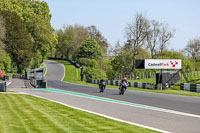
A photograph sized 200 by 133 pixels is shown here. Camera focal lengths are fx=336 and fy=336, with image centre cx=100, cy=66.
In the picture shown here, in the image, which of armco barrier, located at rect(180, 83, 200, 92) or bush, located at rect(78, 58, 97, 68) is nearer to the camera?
armco barrier, located at rect(180, 83, 200, 92)

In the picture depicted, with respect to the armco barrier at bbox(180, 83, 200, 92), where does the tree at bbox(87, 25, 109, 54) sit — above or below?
above

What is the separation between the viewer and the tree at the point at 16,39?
70125 millimetres

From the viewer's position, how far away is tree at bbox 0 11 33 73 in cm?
7012

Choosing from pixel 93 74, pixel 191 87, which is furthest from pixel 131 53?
pixel 191 87

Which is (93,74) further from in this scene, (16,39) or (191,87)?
(191,87)

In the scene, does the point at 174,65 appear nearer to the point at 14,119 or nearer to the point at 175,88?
the point at 175,88

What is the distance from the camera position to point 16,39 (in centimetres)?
7219

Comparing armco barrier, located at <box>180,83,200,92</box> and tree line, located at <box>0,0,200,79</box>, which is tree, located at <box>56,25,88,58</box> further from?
armco barrier, located at <box>180,83,200,92</box>

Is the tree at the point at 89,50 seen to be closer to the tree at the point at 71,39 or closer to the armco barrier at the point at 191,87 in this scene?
the tree at the point at 71,39

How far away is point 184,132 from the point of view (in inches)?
383

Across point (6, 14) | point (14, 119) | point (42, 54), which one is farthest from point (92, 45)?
point (14, 119)

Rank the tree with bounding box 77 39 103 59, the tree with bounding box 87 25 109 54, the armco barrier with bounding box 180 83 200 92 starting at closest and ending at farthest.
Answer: the armco barrier with bounding box 180 83 200 92 → the tree with bounding box 77 39 103 59 → the tree with bounding box 87 25 109 54

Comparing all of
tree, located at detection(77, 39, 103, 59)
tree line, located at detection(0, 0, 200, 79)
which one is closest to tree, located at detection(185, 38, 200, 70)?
tree line, located at detection(0, 0, 200, 79)

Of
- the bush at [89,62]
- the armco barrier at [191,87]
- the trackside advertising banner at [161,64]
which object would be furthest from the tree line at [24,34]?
the armco barrier at [191,87]
